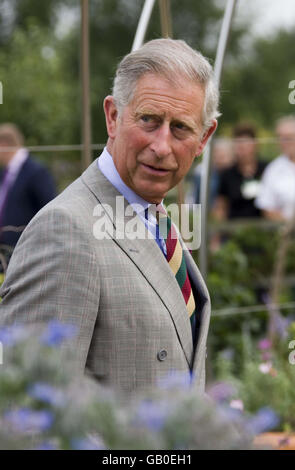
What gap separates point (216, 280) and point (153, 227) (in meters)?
3.92

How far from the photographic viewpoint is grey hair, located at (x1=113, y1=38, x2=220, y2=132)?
6.05 feet

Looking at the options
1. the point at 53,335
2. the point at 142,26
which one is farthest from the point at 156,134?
the point at 142,26

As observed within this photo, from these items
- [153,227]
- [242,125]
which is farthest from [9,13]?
[153,227]

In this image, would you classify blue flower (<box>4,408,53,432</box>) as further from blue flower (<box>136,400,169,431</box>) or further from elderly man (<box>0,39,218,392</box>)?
elderly man (<box>0,39,218,392</box>)

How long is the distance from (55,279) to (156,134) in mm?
401

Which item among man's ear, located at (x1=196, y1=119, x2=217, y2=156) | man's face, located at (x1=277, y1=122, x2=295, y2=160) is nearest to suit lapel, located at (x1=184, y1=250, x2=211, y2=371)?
man's ear, located at (x1=196, y1=119, x2=217, y2=156)

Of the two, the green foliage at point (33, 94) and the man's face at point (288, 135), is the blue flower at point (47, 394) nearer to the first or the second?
the man's face at point (288, 135)

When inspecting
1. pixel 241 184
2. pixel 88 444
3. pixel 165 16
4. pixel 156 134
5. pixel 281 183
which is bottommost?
pixel 88 444

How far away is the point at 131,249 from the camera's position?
6.08 ft

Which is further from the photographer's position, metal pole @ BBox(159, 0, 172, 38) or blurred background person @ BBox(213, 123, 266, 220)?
blurred background person @ BBox(213, 123, 266, 220)

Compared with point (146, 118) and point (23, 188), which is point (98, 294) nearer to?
point (146, 118)

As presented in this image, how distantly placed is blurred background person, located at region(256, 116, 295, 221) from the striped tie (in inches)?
165

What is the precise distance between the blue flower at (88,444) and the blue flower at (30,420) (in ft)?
0.11
